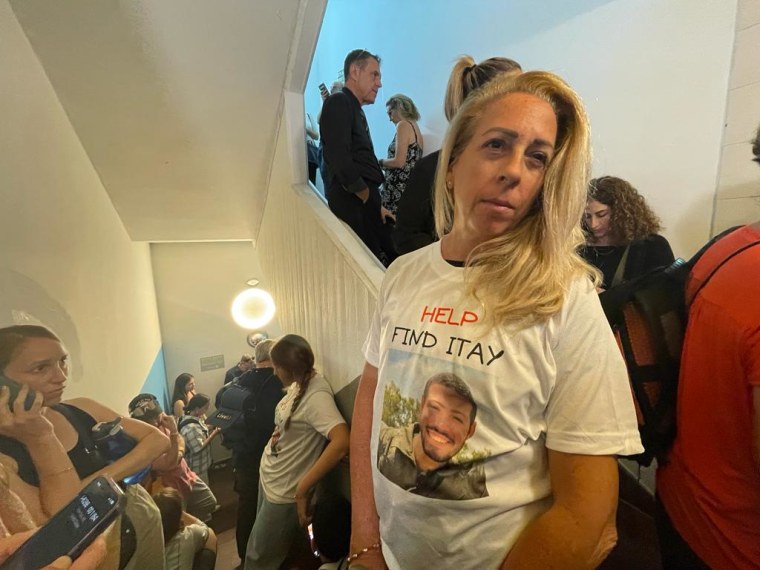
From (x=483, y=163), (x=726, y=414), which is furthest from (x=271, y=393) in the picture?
(x=726, y=414)

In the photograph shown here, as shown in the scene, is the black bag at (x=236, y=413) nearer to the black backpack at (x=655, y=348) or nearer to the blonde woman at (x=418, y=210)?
the blonde woman at (x=418, y=210)

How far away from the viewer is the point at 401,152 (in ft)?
6.08

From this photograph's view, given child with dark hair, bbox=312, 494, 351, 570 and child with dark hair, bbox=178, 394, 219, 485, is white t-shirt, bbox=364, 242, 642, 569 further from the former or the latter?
child with dark hair, bbox=312, 494, 351, 570

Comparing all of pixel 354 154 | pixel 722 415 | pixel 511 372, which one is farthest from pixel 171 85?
pixel 722 415

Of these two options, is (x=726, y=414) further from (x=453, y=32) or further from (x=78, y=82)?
(x=453, y=32)

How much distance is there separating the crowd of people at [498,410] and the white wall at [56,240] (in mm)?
54

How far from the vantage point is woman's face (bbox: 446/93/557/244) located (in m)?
0.52

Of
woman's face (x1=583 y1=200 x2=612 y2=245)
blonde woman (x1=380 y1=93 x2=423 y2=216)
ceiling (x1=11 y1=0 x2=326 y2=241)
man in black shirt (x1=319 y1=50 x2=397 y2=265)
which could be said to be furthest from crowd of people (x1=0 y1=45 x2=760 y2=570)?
blonde woman (x1=380 y1=93 x2=423 y2=216)

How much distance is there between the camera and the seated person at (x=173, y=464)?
69 cm

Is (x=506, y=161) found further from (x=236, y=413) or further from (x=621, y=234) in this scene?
(x=236, y=413)

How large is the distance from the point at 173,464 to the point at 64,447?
0.91 ft

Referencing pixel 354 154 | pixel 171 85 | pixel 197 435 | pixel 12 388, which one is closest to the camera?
pixel 12 388

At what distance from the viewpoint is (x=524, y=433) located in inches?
19.7

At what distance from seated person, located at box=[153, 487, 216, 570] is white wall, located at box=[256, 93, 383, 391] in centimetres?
63
